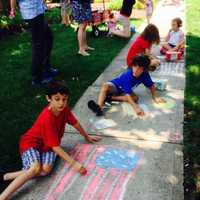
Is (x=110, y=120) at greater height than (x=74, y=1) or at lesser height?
lesser

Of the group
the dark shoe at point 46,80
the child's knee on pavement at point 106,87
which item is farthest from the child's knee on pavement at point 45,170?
the dark shoe at point 46,80

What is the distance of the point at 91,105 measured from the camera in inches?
209

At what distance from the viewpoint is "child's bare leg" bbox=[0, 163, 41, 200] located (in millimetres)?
3631

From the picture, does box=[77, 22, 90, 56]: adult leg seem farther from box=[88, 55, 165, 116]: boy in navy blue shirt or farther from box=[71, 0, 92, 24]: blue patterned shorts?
box=[88, 55, 165, 116]: boy in navy blue shirt

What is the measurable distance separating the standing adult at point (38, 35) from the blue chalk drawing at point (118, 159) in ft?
7.69

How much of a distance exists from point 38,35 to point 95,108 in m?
1.68

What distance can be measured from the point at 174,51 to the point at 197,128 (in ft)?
9.92

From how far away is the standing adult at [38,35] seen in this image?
19.8 ft

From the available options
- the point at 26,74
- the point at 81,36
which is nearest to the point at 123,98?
the point at 26,74

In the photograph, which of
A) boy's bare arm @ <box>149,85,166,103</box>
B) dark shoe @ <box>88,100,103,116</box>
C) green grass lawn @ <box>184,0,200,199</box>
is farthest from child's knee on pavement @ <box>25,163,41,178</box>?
boy's bare arm @ <box>149,85,166,103</box>

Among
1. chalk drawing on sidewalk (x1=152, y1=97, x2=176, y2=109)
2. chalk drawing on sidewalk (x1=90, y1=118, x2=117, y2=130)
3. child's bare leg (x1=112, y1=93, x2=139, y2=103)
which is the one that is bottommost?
chalk drawing on sidewalk (x1=152, y1=97, x2=176, y2=109)

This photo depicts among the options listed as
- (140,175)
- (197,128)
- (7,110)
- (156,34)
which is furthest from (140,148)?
(156,34)

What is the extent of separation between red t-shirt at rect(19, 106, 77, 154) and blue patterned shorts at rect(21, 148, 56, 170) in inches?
1.8

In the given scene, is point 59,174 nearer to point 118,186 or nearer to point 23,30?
point 118,186
